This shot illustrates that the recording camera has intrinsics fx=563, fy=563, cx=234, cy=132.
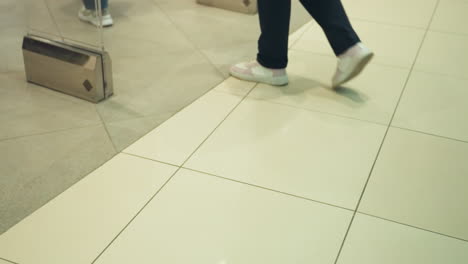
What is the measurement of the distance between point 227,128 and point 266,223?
42 centimetres

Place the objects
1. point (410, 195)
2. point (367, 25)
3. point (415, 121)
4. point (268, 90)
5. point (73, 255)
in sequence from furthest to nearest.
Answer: point (367, 25) → point (268, 90) → point (415, 121) → point (410, 195) → point (73, 255)

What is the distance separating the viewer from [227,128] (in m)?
1.55

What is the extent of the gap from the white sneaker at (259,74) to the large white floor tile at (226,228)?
1.90 ft

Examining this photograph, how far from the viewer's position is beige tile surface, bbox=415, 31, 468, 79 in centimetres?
202

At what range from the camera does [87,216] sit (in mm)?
1187

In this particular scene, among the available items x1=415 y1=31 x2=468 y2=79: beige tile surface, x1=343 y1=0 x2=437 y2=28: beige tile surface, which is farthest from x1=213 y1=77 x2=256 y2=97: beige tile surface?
x1=343 y1=0 x2=437 y2=28: beige tile surface

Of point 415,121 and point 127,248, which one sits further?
point 415,121

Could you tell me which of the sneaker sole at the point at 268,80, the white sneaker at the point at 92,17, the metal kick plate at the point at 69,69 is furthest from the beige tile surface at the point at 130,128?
the white sneaker at the point at 92,17

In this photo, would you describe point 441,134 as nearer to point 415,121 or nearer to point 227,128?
point 415,121

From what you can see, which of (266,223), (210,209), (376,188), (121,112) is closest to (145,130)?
(121,112)

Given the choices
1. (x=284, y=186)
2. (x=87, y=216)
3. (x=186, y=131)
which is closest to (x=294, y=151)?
(x=284, y=186)

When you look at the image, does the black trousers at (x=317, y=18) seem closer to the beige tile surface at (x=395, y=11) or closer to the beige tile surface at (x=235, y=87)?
the beige tile surface at (x=235, y=87)

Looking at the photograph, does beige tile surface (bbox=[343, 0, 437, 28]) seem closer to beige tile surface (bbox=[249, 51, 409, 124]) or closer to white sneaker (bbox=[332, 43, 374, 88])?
beige tile surface (bbox=[249, 51, 409, 124])

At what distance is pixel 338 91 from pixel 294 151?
0.43 meters
